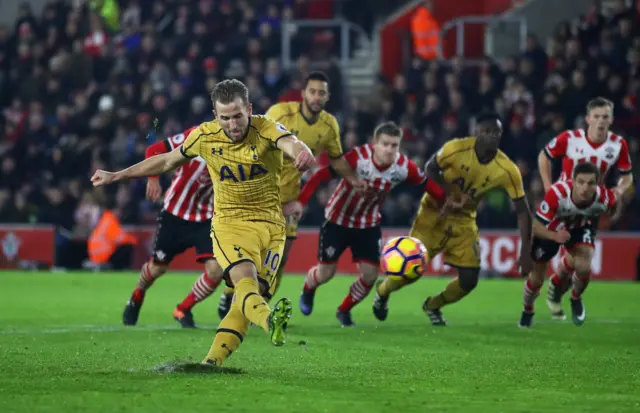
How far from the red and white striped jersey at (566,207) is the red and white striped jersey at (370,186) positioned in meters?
1.23

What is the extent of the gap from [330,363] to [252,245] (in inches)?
43.8

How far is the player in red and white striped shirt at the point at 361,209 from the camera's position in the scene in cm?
1181

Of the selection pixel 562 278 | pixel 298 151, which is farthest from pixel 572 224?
pixel 298 151

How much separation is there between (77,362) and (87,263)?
1356 centimetres

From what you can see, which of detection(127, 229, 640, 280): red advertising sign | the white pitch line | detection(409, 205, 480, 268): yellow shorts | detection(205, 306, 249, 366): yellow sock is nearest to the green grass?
the white pitch line

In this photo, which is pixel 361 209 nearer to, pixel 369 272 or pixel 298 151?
pixel 369 272

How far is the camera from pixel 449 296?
39.9ft

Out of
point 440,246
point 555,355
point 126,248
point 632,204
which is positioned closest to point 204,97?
point 126,248

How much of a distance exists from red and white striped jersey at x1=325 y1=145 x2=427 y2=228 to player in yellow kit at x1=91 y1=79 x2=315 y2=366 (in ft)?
11.5

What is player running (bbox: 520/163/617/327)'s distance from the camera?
11.7 m

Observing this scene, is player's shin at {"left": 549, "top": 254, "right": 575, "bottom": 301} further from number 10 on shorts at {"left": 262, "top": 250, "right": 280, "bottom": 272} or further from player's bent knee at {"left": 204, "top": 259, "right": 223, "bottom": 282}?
number 10 on shorts at {"left": 262, "top": 250, "right": 280, "bottom": 272}

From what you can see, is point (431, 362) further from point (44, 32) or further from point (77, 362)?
point (44, 32)

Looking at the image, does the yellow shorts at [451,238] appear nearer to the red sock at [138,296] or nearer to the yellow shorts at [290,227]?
the yellow shorts at [290,227]

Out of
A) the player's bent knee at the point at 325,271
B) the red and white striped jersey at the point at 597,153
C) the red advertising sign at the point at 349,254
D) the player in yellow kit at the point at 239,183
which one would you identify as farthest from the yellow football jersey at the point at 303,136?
the red advertising sign at the point at 349,254
